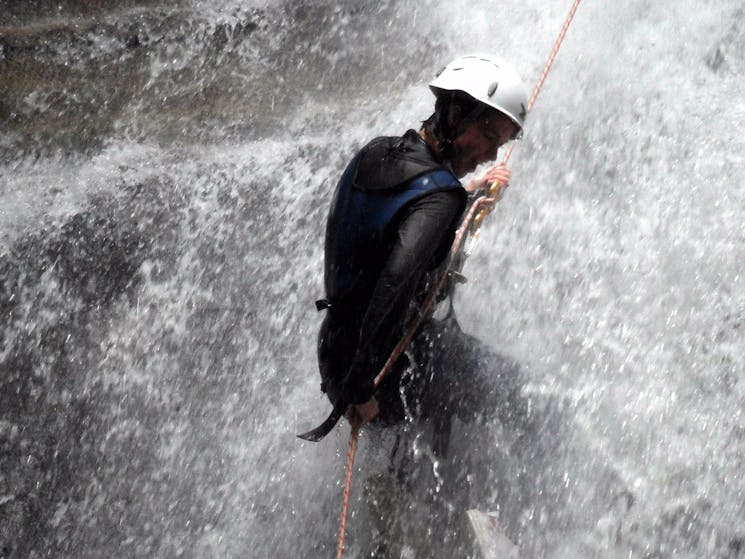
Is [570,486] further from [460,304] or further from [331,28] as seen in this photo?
[331,28]

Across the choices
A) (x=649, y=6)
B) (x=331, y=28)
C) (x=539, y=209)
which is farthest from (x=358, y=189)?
(x=331, y=28)

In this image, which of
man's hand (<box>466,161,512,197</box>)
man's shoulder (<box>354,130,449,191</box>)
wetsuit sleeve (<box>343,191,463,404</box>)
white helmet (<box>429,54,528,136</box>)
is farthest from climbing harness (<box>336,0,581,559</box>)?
man's shoulder (<box>354,130,449,191</box>)

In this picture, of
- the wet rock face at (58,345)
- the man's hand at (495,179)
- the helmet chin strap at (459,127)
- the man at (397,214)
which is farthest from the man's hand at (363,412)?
the wet rock face at (58,345)

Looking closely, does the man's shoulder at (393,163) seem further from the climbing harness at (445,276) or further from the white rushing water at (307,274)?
the white rushing water at (307,274)

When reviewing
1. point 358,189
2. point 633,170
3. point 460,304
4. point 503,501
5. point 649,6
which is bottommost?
point 503,501

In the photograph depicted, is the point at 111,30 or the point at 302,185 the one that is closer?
the point at 302,185

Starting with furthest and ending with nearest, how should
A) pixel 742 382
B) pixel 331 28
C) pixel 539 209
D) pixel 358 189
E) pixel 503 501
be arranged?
pixel 331 28, pixel 539 209, pixel 742 382, pixel 503 501, pixel 358 189

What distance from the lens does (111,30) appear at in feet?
21.9

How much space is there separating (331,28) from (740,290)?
3753mm

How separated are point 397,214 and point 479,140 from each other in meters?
0.44

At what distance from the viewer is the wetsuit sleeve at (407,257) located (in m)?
2.39

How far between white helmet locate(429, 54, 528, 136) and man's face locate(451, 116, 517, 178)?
44 mm

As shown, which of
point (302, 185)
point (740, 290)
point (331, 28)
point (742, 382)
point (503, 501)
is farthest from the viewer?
point (331, 28)

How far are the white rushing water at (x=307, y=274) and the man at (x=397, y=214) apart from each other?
2.95 feet
